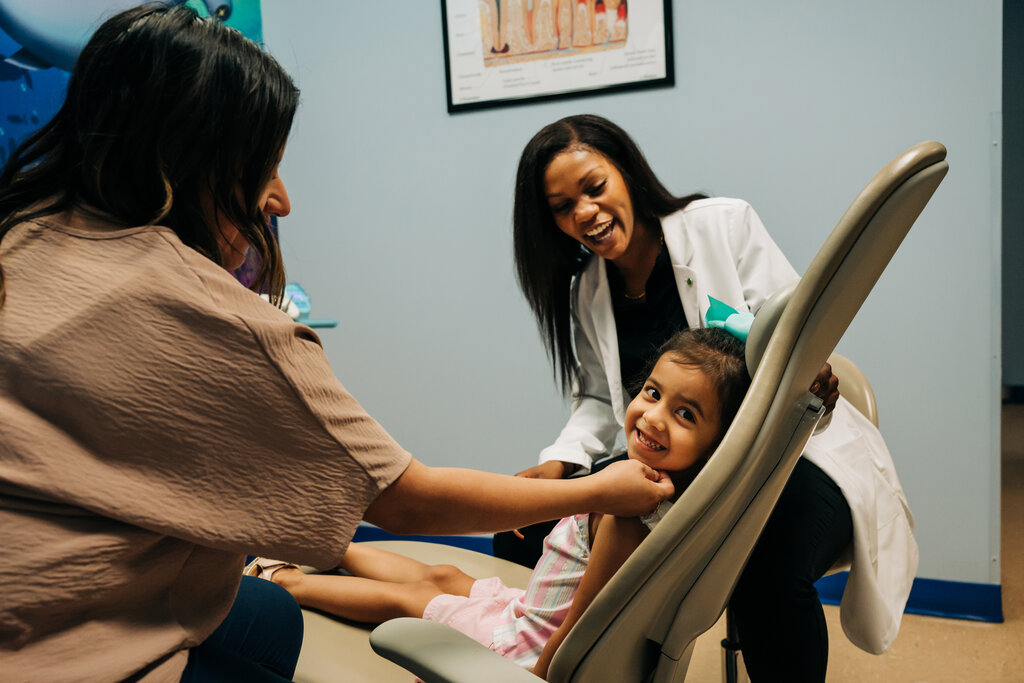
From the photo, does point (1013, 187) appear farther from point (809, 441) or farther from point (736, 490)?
point (736, 490)

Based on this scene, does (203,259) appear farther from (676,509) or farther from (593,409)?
(593,409)

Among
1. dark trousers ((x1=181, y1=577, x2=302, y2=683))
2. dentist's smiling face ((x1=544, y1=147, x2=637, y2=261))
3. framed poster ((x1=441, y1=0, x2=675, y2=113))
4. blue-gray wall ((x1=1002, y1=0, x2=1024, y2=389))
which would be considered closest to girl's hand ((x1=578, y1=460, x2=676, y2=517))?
dark trousers ((x1=181, y1=577, x2=302, y2=683))

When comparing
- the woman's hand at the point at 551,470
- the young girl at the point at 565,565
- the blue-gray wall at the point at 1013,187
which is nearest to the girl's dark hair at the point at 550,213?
the woman's hand at the point at 551,470

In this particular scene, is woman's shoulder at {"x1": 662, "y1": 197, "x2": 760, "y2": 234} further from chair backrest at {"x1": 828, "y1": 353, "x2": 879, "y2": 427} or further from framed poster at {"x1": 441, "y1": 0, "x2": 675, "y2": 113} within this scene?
framed poster at {"x1": 441, "y1": 0, "x2": 675, "y2": 113}

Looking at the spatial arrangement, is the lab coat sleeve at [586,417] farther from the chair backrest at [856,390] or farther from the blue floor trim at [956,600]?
the blue floor trim at [956,600]

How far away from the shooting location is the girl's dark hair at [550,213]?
1.56 m

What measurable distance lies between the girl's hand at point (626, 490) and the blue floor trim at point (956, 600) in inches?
60.8

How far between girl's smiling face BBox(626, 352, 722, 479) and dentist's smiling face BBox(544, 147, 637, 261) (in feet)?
1.58

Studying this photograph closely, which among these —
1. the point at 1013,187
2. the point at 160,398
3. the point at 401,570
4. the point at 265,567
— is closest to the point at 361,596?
the point at 401,570

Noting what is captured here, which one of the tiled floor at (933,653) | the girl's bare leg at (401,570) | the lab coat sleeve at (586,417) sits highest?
the lab coat sleeve at (586,417)

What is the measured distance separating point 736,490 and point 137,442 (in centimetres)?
53

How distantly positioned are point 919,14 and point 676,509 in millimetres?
2023

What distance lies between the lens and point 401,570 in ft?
4.76

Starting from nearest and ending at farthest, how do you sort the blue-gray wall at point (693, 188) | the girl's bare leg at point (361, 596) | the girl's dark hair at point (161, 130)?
the girl's dark hair at point (161, 130), the girl's bare leg at point (361, 596), the blue-gray wall at point (693, 188)
